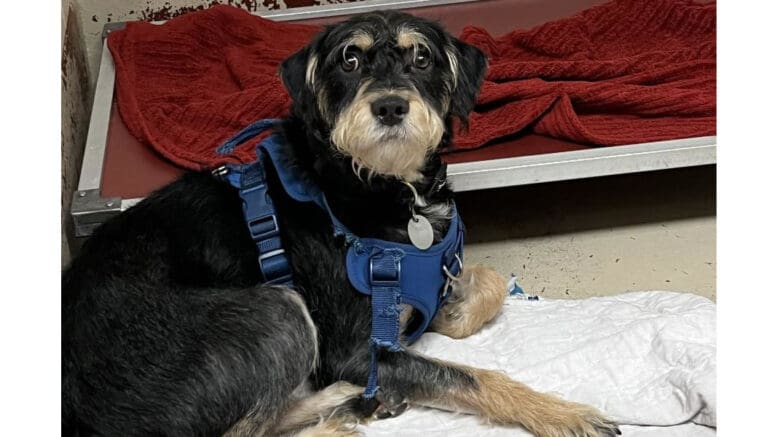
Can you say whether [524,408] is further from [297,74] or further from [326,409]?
[297,74]

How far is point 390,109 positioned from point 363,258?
0.52 meters

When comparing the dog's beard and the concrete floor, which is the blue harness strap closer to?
the dog's beard

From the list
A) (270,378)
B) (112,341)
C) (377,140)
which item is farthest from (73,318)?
(377,140)

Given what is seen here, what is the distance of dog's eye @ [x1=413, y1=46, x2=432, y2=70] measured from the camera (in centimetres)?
274

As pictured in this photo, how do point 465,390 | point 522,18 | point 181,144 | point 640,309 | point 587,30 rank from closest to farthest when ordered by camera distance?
point 465,390 → point 640,309 → point 181,144 → point 587,30 → point 522,18

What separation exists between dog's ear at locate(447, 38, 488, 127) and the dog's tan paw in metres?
0.69

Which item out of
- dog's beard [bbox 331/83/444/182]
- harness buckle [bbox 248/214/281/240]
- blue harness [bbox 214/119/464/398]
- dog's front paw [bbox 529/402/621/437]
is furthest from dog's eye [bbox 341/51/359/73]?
dog's front paw [bbox 529/402/621/437]

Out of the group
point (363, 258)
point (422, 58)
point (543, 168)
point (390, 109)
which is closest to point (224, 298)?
point (363, 258)

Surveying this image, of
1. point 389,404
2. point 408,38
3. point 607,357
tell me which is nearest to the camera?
point 408,38

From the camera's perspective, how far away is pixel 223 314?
2709 millimetres

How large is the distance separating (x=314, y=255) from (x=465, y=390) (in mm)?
635

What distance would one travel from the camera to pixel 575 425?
278cm

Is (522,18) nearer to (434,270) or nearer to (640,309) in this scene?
(640,309)

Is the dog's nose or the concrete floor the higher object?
the dog's nose
